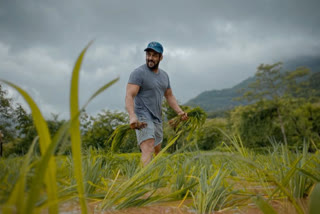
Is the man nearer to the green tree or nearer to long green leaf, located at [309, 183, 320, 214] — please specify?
the green tree

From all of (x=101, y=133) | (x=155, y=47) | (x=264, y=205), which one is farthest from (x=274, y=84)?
(x=264, y=205)

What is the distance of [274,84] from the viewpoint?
33.3 m

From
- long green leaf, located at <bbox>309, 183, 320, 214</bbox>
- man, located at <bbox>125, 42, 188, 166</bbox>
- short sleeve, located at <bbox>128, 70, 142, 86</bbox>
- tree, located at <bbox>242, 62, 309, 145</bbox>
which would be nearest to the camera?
long green leaf, located at <bbox>309, 183, 320, 214</bbox>

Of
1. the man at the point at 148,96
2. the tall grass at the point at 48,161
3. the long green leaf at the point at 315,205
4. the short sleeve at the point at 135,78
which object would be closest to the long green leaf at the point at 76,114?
the tall grass at the point at 48,161

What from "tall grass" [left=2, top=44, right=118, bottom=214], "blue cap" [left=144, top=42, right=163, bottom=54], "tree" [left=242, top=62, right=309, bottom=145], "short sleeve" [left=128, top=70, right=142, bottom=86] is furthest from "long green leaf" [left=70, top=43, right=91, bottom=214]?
"tree" [left=242, top=62, right=309, bottom=145]

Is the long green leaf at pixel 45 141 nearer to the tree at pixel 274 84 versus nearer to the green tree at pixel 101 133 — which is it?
the green tree at pixel 101 133

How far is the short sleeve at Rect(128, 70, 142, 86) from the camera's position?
295cm

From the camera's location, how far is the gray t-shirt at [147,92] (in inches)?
118

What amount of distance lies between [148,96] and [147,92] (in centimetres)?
5

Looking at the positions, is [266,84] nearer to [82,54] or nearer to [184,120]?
[184,120]

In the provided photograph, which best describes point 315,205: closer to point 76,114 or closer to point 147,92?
point 76,114

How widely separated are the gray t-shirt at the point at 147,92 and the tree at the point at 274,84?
31331mm

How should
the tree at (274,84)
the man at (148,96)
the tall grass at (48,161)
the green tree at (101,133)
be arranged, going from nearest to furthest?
the tall grass at (48,161), the man at (148,96), the green tree at (101,133), the tree at (274,84)

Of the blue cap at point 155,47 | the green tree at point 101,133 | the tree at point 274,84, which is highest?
the tree at point 274,84
